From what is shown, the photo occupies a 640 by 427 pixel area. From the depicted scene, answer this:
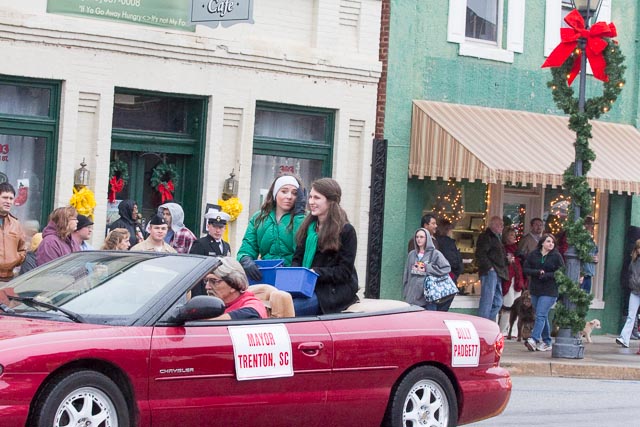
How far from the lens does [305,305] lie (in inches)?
385

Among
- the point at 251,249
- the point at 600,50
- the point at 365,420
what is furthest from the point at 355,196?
the point at 365,420

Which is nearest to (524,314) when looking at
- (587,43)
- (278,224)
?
(587,43)

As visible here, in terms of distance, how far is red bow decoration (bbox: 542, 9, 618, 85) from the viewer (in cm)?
1800

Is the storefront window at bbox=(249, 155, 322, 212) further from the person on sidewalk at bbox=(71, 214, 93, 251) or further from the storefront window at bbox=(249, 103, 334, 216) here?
the person on sidewalk at bbox=(71, 214, 93, 251)

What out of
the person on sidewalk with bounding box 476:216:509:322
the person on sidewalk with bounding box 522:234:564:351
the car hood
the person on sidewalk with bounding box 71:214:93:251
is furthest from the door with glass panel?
the car hood

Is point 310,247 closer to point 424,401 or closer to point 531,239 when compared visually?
point 424,401

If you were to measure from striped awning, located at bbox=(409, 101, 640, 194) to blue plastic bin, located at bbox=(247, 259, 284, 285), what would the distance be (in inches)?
363

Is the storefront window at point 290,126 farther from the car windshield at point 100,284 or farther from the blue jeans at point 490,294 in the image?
the car windshield at point 100,284

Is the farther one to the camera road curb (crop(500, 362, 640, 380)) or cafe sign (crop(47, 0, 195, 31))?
road curb (crop(500, 362, 640, 380))

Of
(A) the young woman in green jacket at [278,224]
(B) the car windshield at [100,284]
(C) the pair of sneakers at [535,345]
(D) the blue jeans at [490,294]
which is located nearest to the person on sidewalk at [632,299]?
(C) the pair of sneakers at [535,345]

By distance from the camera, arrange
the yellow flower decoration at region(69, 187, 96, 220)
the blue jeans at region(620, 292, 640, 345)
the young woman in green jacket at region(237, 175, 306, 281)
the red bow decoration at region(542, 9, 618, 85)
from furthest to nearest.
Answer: the blue jeans at region(620, 292, 640, 345)
the red bow decoration at region(542, 9, 618, 85)
the yellow flower decoration at region(69, 187, 96, 220)
the young woman in green jacket at region(237, 175, 306, 281)

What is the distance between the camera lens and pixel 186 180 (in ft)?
60.6

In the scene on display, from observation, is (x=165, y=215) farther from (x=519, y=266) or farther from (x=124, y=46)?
(x=519, y=266)

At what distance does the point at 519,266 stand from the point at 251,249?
1041 cm
